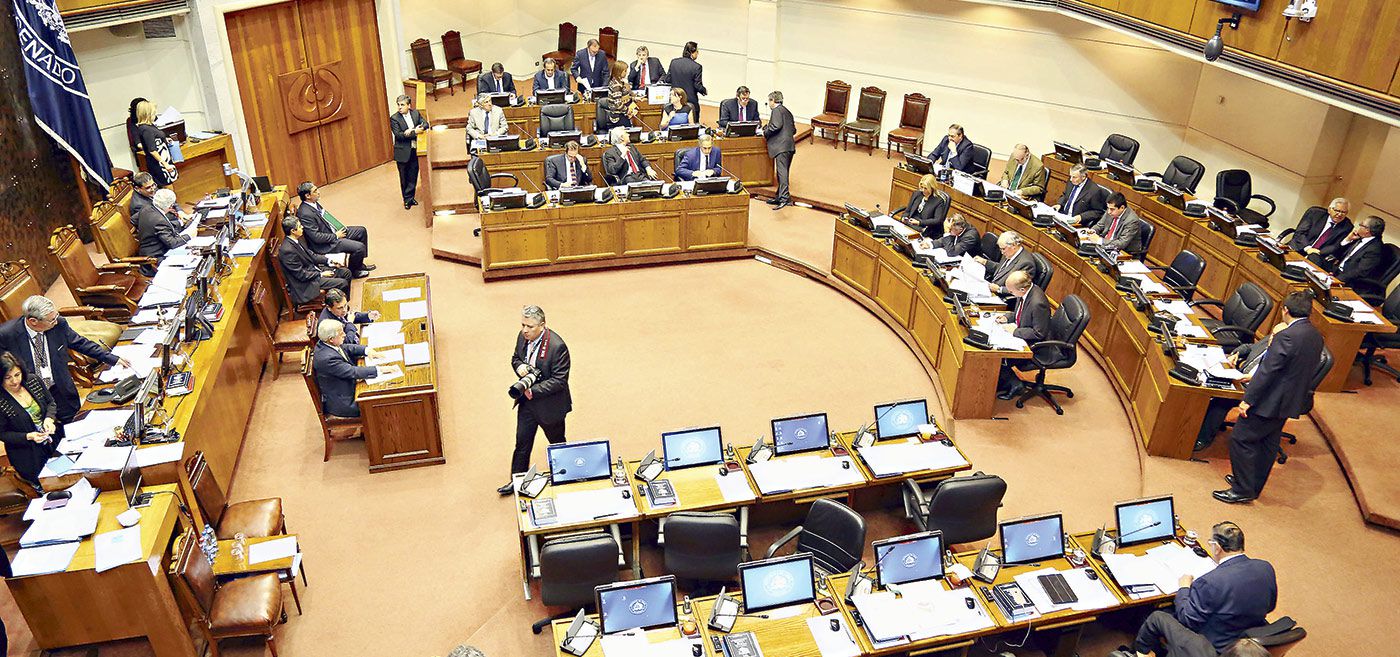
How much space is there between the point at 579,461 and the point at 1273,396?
5.08 m

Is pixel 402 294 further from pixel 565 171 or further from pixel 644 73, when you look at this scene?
pixel 644 73

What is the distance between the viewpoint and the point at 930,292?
9.05 metres

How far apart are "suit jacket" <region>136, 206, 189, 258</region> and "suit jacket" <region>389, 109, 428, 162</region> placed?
11.5ft

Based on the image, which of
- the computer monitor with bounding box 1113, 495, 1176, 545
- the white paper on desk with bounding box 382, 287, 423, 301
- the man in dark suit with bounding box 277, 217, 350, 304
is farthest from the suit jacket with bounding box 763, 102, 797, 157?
the computer monitor with bounding box 1113, 495, 1176, 545

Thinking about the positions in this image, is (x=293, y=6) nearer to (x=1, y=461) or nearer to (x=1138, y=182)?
(x=1, y=461)

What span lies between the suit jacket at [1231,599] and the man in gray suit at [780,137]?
28.7 ft

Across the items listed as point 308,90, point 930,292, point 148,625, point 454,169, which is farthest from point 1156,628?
point 308,90

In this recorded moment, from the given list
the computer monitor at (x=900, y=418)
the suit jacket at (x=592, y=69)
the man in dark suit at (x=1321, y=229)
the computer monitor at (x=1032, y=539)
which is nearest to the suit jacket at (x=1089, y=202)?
the man in dark suit at (x=1321, y=229)

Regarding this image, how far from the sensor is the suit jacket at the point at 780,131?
501 inches

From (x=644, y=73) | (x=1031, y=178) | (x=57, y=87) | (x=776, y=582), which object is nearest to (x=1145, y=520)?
(x=776, y=582)

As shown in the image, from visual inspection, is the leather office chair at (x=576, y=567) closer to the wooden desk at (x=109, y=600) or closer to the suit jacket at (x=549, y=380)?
the suit jacket at (x=549, y=380)

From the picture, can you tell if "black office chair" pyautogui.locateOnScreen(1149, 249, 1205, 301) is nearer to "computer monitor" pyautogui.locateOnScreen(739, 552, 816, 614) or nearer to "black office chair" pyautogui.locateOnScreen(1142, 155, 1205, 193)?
"black office chair" pyautogui.locateOnScreen(1142, 155, 1205, 193)

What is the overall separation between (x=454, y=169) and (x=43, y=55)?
5.28 meters

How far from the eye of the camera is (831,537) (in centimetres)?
586
